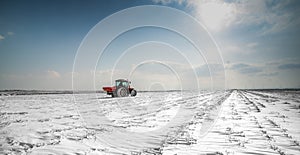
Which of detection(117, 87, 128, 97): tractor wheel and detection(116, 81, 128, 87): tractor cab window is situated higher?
detection(116, 81, 128, 87): tractor cab window

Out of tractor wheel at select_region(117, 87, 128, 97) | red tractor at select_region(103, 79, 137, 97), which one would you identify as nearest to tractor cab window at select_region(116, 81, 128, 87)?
red tractor at select_region(103, 79, 137, 97)

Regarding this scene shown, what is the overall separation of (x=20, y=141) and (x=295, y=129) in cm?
742

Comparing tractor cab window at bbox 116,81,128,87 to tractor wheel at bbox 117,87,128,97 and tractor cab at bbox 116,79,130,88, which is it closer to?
tractor cab at bbox 116,79,130,88

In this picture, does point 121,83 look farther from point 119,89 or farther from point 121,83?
point 119,89

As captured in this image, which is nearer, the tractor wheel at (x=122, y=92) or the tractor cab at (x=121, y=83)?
the tractor wheel at (x=122, y=92)

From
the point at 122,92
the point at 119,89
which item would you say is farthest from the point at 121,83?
the point at 122,92

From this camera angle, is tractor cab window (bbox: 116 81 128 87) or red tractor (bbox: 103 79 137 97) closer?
red tractor (bbox: 103 79 137 97)

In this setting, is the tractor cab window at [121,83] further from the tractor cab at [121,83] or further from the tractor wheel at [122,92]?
the tractor wheel at [122,92]

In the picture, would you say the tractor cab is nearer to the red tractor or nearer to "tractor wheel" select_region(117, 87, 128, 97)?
the red tractor

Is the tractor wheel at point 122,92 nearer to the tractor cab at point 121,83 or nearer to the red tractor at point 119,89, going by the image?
the red tractor at point 119,89

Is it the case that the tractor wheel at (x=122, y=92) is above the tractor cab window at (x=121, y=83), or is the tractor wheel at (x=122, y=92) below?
below

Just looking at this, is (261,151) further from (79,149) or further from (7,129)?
(7,129)

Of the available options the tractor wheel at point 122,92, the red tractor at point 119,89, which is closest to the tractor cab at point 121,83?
the red tractor at point 119,89

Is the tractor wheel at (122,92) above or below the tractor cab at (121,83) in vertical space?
below
